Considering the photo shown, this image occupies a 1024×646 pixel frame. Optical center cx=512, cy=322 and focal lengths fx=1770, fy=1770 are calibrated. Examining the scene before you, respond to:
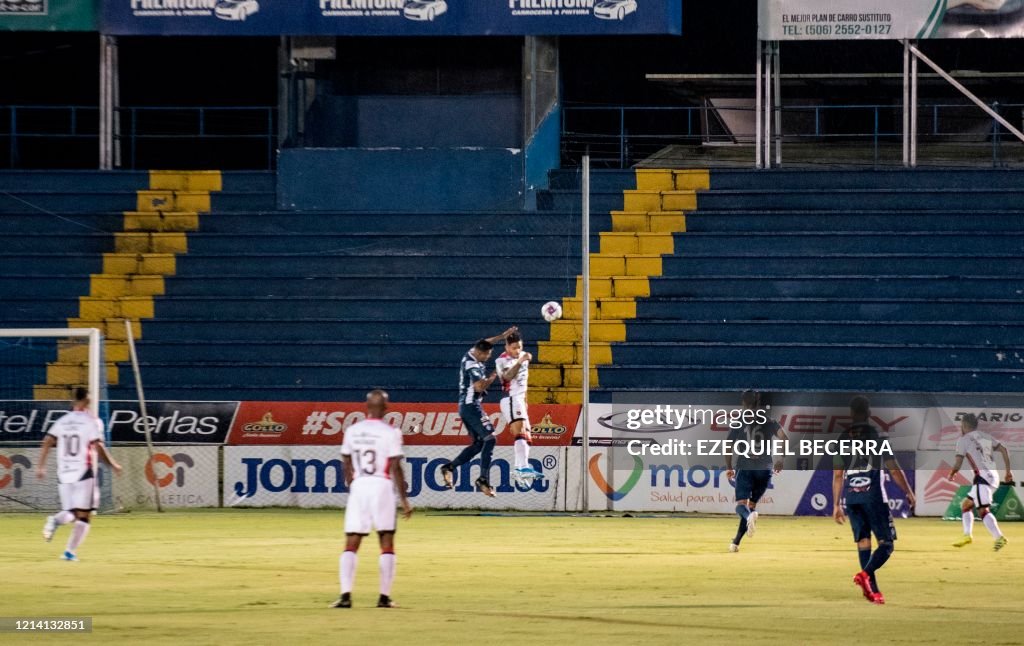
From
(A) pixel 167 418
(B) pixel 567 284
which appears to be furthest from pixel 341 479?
(B) pixel 567 284

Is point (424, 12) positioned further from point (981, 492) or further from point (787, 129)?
point (981, 492)

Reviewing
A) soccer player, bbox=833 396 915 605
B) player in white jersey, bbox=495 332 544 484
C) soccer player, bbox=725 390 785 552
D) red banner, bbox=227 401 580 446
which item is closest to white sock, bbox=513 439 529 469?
player in white jersey, bbox=495 332 544 484

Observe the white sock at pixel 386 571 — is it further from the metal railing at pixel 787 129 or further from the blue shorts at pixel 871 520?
the metal railing at pixel 787 129

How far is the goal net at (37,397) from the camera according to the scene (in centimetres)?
2655

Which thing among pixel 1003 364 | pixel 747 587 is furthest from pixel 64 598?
pixel 1003 364

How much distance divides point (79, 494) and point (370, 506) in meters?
6.26

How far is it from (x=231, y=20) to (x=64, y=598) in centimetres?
1970

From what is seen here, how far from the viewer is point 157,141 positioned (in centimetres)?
3597

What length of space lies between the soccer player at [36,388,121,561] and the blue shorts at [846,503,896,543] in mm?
8325

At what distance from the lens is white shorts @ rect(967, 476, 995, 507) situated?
22.5m

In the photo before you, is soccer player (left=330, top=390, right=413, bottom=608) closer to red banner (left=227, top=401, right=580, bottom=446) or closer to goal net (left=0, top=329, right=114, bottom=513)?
goal net (left=0, top=329, right=114, bottom=513)

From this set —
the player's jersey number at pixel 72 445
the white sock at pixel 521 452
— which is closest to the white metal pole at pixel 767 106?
the white sock at pixel 521 452

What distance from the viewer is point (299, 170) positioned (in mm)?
32656

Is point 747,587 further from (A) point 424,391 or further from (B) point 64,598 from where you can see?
(A) point 424,391
